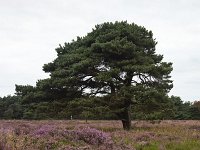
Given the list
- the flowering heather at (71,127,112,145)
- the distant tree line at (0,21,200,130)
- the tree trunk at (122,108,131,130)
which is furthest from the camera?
the tree trunk at (122,108,131,130)

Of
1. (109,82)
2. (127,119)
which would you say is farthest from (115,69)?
(127,119)

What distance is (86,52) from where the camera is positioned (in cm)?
3089

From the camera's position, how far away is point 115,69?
1097 inches

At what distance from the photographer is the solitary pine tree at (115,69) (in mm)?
28047

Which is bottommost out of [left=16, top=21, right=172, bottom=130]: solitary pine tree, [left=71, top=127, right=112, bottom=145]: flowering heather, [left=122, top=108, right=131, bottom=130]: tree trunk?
[left=71, top=127, right=112, bottom=145]: flowering heather

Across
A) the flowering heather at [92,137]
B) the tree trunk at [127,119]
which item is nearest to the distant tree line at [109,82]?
the tree trunk at [127,119]

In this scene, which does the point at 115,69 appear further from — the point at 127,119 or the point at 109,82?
the point at 127,119

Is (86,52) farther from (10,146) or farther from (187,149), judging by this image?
(10,146)

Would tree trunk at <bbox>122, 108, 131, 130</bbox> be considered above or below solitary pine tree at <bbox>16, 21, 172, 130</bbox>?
below

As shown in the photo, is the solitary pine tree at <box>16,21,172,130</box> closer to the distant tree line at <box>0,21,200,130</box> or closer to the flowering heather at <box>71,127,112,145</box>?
the distant tree line at <box>0,21,200,130</box>

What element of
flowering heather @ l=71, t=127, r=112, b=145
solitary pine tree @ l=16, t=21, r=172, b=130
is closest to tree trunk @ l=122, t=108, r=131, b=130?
solitary pine tree @ l=16, t=21, r=172, b=130

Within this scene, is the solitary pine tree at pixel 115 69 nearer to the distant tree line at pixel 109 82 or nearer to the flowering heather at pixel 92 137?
the distant tree line at pixel 109 82

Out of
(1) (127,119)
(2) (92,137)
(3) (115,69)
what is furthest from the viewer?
(1) (127,119)

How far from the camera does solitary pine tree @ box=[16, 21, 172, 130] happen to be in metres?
28.0
